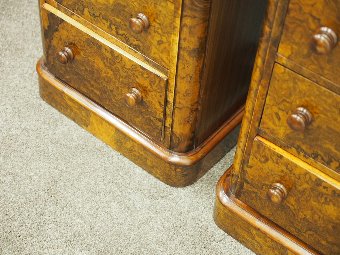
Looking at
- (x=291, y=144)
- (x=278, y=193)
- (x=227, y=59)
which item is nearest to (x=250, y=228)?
(x=278, y=193)

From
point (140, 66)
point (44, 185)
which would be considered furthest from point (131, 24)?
point (44, 185)

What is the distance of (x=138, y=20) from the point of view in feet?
4.42

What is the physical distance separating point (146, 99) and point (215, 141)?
0.24 metres

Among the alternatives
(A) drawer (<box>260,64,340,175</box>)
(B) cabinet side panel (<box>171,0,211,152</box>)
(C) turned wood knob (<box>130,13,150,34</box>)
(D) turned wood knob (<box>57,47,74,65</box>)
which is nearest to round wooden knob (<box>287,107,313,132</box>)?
(A) drawer (<box>260,64,340,175</box>)

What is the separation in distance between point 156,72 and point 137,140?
0.25 meters

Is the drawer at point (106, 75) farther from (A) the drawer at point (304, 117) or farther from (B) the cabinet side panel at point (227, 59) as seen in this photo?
(A) the drawer at point (304, 117)

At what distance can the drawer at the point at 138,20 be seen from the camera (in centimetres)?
131

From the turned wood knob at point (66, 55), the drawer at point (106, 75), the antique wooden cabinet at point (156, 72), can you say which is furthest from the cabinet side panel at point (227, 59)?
the turned wood knob at point (66, 55)

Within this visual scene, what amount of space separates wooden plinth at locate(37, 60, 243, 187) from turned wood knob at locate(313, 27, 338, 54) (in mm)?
590

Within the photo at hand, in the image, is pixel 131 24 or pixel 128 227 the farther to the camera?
pixel 128 227

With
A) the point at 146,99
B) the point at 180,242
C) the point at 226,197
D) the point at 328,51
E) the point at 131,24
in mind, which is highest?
the point at 328,51

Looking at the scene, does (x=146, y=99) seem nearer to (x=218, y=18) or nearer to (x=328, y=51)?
(x=218, y=18)

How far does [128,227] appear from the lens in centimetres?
151

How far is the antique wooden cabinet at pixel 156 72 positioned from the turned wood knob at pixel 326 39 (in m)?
0.29
